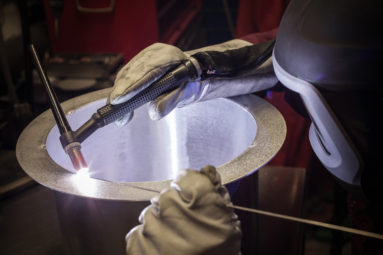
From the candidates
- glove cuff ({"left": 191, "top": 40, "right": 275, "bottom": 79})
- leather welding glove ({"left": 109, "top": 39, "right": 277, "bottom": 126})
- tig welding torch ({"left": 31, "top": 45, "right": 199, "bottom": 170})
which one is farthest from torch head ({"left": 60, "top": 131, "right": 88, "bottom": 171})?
glove cuff ({"left": 191, "top": 40, "right": 275, "bottom": 79})

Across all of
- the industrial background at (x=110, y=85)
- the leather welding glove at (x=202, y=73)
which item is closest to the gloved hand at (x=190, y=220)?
the industrial background at (x=110, y=85)

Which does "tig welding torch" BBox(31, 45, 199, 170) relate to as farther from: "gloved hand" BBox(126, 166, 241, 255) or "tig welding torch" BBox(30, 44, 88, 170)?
"gloved hand" BBox(126, 166, 241, 255)

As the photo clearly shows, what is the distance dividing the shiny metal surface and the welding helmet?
0.40ft

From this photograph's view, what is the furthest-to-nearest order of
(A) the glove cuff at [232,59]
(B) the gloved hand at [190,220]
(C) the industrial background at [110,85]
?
(C) the industrial background at [110,85], (A) the glove cuff at [232,59], (B) the gloved hand at [190,220]

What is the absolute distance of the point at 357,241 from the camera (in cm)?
104

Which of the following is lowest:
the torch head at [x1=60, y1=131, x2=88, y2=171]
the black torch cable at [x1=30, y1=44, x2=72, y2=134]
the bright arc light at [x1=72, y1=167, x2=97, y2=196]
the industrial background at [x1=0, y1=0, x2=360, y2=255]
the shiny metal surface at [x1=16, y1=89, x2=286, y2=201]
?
the industrial background at [x1=0, y1=0, x2=360, y2=255]

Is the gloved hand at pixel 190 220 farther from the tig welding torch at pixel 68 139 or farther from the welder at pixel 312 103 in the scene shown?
the tig welding torch at pixel 68 139

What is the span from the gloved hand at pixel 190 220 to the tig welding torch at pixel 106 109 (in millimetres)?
258

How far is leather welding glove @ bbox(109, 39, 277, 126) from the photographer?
80 centimetres

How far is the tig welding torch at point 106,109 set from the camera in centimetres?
73

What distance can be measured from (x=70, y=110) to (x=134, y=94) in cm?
25

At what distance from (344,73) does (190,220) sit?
15.9 inches

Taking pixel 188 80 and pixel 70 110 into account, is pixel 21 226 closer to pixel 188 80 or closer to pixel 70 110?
pixel 70 110

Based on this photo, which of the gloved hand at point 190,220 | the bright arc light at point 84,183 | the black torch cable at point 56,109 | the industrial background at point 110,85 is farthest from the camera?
the industrial background at point 110,85
